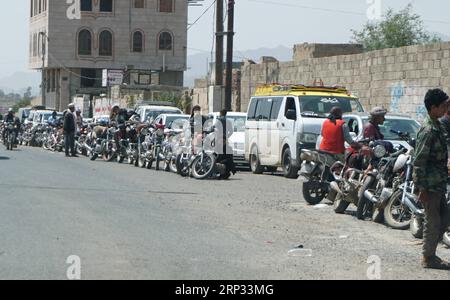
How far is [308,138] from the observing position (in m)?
23.5

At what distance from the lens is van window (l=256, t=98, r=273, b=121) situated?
2564 centimetres

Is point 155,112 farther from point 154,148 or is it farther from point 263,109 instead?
point 263,109

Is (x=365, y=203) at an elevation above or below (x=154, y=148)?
above

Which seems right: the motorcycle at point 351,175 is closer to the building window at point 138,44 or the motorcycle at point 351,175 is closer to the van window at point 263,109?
the van window at point 263,109

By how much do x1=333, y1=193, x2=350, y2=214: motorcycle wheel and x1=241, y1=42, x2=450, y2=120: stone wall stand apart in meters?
10.4

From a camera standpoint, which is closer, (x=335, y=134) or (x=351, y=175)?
(x=351, y=175)

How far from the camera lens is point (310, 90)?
80.8 ft

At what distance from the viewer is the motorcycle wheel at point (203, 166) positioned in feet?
74.7

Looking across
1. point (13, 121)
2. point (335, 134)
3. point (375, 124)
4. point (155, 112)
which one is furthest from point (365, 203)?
point (13, 121)

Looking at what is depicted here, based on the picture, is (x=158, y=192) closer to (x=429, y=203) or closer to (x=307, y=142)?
(x=307, y=142)

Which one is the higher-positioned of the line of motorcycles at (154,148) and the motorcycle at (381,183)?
the motorcycle at (381,183)

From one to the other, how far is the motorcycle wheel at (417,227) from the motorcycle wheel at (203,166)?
10452 millimetres

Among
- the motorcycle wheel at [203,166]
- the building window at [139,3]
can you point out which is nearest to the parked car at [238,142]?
the motorcycle wheel at [203,166]

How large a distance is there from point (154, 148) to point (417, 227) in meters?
15.5
